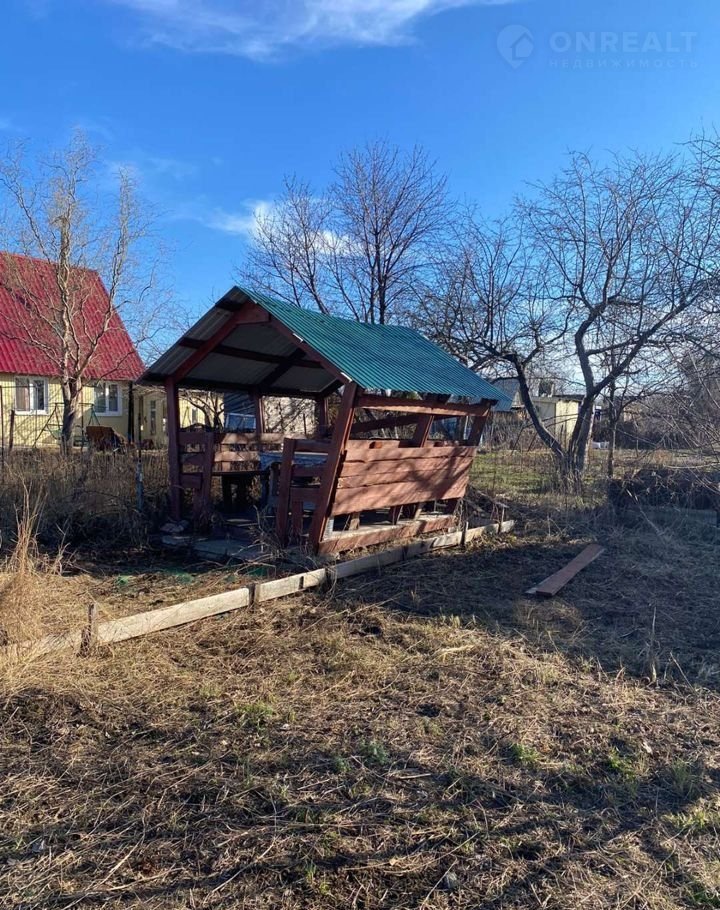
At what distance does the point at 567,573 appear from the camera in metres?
7.91

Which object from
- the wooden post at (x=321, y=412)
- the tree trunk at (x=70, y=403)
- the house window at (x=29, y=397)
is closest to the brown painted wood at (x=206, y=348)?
the wooden post at (x=321, y=412)

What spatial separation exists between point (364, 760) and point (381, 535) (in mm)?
5440

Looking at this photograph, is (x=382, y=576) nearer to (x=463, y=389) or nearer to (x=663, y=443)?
(x=463, y=389)

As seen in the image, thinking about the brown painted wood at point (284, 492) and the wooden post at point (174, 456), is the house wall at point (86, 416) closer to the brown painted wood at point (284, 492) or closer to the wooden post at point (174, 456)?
the wooden post at point (174, 456)

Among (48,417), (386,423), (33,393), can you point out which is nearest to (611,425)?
(386,423)

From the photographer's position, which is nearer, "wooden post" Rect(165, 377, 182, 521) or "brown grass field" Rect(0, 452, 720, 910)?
"brown grass field" Rect(0, 452, 720, 910)

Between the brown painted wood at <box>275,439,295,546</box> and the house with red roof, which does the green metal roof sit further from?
the house with red roof

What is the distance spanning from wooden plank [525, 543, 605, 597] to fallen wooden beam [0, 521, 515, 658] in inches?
73.7

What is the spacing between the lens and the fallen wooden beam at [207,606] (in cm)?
458

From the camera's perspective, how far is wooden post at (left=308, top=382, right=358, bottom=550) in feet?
24.7

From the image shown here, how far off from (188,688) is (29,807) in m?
1.41

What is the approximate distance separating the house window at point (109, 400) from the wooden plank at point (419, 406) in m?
19.3

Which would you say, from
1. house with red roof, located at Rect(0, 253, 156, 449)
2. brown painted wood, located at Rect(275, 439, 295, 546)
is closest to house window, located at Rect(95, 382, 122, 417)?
house with red roof, located at Rect(0, 253, 156, 449)

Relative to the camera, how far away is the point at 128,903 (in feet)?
8.09
